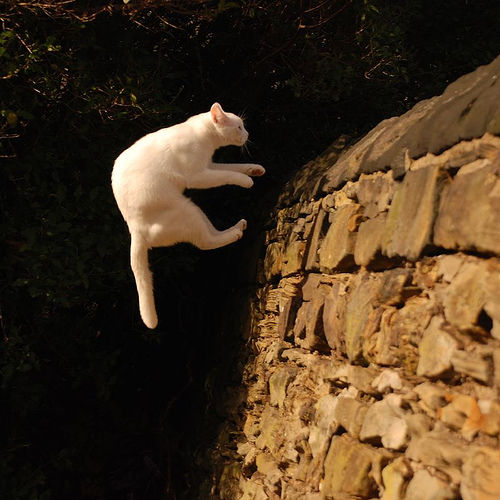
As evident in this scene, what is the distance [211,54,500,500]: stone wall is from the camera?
2.14m

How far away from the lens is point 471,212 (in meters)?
2.22

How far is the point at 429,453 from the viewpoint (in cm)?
225

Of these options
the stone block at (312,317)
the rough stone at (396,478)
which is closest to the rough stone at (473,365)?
the rough stone at (396,478)

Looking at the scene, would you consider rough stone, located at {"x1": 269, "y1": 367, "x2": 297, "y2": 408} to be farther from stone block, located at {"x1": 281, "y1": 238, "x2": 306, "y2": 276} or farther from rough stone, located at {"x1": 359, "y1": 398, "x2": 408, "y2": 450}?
rough stone, located at {"x1": 359, "y1": 398, "x2": 408, "y2": 450}

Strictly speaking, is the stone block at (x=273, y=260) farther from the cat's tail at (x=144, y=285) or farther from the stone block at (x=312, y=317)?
the cat's tail at (x=144, y=285)

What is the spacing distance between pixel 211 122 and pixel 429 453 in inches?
89.9

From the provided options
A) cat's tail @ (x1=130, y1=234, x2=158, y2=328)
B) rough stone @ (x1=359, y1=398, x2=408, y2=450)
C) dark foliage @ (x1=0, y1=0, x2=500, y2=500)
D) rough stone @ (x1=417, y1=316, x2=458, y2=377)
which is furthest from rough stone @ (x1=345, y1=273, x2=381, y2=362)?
dark foliage @ (x1=0, y1=0, x2=500, y2=500)

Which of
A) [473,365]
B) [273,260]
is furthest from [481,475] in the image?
[273,260]

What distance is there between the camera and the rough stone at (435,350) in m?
2.27

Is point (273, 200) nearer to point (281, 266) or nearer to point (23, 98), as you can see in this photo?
point (281, 266)

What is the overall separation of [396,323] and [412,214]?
434mm

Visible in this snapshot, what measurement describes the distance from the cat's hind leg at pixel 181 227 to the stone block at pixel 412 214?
113 cm

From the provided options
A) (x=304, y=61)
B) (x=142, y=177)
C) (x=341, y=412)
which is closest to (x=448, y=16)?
(x=304, y=61)

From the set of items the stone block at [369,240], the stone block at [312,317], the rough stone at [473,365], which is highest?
the stone block at [369,240]
